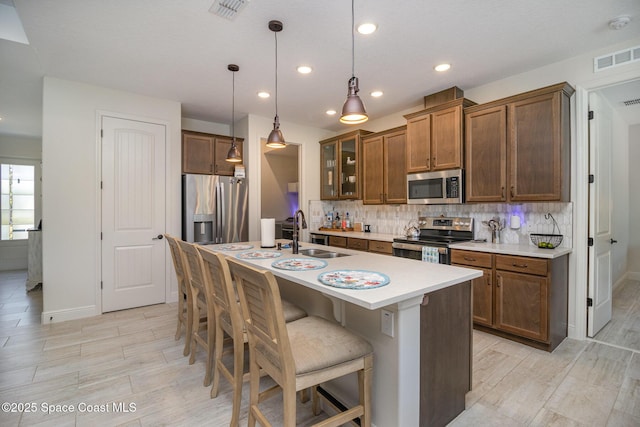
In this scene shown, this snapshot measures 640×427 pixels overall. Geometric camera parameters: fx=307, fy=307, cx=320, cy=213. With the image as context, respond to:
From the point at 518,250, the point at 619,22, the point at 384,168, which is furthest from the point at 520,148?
the point at 384,168

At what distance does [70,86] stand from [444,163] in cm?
444

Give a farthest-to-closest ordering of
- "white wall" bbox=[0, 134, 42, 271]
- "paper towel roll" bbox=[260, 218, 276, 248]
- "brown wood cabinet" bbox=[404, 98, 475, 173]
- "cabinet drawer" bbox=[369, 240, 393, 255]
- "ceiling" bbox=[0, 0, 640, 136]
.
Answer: "white wall" bbox=[0, 134, 42, 271] → "cabinet drawer" bbox=[369, 240, 393, 255] → "brown wood cabinet" bbox=[404, 98, 475, 173] → "paper towel roll" bbox=[260, 218, 276, 248] → "ceiling" bbox=[0, 0, 640, 136]

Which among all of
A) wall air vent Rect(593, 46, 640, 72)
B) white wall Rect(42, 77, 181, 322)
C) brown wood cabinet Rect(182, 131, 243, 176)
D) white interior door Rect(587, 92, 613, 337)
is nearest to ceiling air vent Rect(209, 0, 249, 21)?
white wall Rect(42, 77, 181, 322)

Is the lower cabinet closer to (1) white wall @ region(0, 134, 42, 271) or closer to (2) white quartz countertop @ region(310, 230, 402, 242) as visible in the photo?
(2) white quartz countertop @ region(310, 230, 402, 242)

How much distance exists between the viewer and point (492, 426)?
5.89ft

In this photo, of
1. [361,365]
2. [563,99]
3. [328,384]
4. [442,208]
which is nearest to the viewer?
[361,365]

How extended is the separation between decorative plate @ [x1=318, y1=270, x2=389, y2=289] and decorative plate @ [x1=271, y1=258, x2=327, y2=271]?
0.20 metres

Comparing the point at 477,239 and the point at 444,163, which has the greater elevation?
the point at 444,163

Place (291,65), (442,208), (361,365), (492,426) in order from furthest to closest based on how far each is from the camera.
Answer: (442,208)
(291,65)
(492,426)
(361,365)

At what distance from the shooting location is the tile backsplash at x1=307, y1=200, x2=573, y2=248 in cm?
313

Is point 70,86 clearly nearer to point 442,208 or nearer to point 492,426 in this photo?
point 442,208


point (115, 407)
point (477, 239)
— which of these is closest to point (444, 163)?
point (477, 239)

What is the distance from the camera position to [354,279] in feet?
5.44

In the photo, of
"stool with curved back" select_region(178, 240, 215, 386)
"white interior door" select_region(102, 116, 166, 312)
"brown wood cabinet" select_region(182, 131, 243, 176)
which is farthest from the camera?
"brown wood cabinet" select_region(182, 131, 243, 176)
